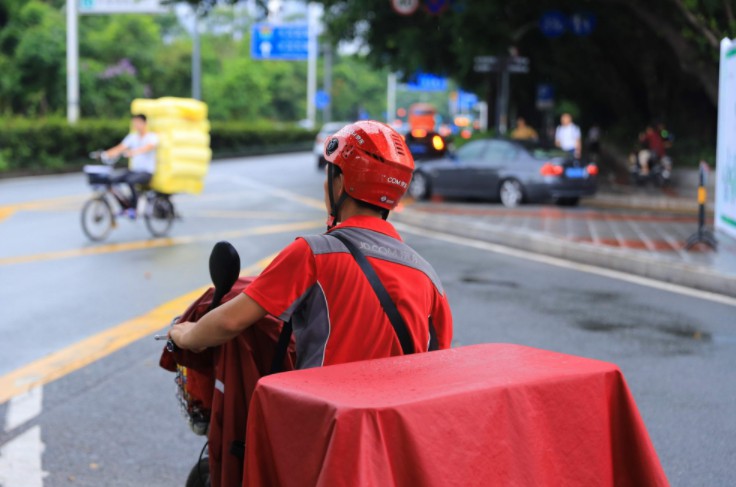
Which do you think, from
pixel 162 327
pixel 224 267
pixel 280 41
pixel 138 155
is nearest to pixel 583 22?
pixel 138 155

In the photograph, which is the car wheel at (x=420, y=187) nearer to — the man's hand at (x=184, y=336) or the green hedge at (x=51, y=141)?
the green hedge at (x=51, y=141)

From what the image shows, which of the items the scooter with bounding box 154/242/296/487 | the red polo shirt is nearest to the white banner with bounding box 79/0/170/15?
the scooter with bounding box 154/242/296/487

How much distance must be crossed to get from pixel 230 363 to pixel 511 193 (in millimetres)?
17199

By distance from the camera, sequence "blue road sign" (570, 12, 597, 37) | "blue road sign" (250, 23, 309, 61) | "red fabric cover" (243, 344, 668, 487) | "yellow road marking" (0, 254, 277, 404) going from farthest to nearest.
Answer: "blue road sign" (250, 23, 309, 61) → "blue road sign" (570, 12, 597, 37) → "yellow road marking" (0, 254, 277, 404) → "red fabric cover" (243, 344, 668, 487)

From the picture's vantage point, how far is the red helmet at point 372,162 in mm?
2977

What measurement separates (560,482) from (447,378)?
385 millimetres

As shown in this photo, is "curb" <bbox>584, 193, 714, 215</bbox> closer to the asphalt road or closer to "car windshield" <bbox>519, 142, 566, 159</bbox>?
"car windshield" <bbox>519, 142, 566, 159</bbox>

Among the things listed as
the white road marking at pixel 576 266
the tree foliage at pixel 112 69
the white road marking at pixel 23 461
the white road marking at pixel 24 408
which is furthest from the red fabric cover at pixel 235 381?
the tree foliage at pixel 112 69

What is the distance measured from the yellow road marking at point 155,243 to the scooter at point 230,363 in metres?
8.77

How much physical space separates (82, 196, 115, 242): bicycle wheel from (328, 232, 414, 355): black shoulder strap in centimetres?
1110

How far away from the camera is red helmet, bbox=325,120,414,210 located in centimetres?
298

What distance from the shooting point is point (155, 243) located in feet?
44.4

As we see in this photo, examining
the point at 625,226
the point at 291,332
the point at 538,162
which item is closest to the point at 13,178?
the point at 538,162

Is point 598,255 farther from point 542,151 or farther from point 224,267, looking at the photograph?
point 224,267
